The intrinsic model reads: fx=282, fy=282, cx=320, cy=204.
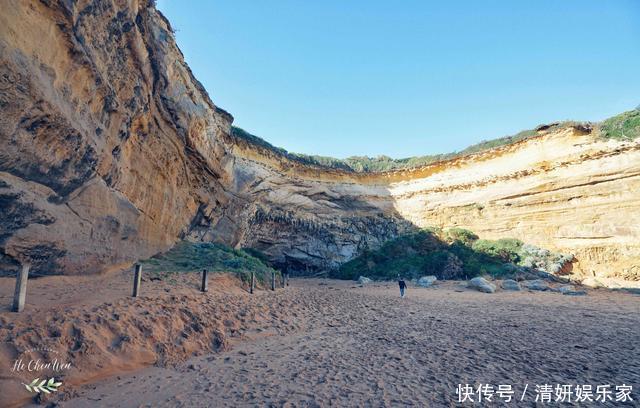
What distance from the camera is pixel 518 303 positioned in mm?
12219

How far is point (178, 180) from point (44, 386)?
11909 mm

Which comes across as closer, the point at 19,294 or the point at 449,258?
the point at 19,294

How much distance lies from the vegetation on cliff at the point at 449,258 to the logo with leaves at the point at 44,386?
2421 cm

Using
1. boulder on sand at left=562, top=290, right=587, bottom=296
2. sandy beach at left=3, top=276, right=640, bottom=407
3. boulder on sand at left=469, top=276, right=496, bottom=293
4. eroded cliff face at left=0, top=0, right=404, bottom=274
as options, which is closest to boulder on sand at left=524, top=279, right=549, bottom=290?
boulder on sand at left=562, top=290, right=587, bottom=296

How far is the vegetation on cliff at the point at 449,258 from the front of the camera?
2172 cm

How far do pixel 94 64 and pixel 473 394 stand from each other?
37.7 feet

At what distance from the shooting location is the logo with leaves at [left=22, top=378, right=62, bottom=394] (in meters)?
3.61

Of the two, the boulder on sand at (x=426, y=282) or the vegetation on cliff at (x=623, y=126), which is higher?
the vegetation on cliff at (x=623, y=126)

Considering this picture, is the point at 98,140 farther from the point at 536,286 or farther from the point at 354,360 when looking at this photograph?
the point at 536,286

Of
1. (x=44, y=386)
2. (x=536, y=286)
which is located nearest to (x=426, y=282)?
(x=536, y=286)

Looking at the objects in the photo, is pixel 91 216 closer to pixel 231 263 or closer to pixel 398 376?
pixel 231 263

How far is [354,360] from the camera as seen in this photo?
5426 millimetres

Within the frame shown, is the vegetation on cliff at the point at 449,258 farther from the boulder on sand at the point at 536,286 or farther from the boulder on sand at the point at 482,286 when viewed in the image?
the boulder on sand at the point at 482,286


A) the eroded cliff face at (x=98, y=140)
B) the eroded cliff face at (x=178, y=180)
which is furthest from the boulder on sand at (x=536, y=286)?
the eroded cliff face at (x=98, y=140)
